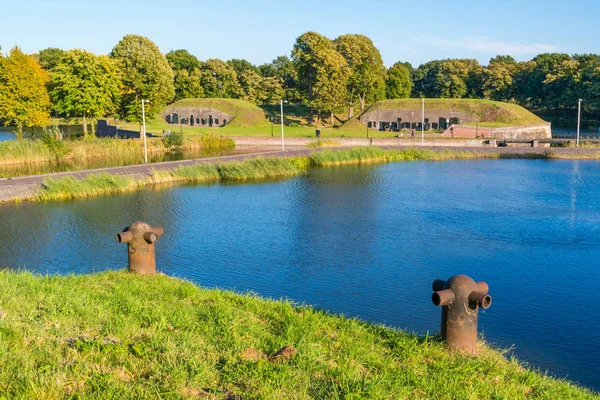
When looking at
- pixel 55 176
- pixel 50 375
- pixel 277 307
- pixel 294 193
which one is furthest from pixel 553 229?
pixel 55 176

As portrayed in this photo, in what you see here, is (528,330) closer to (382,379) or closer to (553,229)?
(382,379)

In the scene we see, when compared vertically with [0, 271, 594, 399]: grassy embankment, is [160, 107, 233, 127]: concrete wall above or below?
above

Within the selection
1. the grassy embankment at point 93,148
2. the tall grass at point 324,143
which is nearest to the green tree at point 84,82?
the grassy embankment at point 93,148

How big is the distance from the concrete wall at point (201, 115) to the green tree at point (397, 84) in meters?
27.4

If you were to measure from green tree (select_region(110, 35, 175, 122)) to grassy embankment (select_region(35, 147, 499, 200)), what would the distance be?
1995cm

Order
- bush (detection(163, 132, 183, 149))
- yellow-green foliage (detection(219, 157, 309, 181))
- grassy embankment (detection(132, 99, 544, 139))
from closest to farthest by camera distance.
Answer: yellow-green foliage (detection(219, 157, 309, 181))
bush (detection(163, 132, 183, 149))
grassy embankment (detection(132, 99, 544, 139))

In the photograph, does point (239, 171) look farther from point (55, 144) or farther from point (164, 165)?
point (55, 144)

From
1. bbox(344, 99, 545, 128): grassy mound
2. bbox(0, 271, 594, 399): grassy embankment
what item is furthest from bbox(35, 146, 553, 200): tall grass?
bbox(344, 99, 545, 128): grassy mound

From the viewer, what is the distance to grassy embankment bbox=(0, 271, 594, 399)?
232 inches

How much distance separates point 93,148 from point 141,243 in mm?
39388

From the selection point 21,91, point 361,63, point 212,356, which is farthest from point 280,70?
point 212,356

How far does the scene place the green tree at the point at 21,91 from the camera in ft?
163

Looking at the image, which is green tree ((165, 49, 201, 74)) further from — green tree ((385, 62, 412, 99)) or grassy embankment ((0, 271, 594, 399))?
grassy embankment ((0, 271, 594, 399))

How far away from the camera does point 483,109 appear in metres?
75.3
